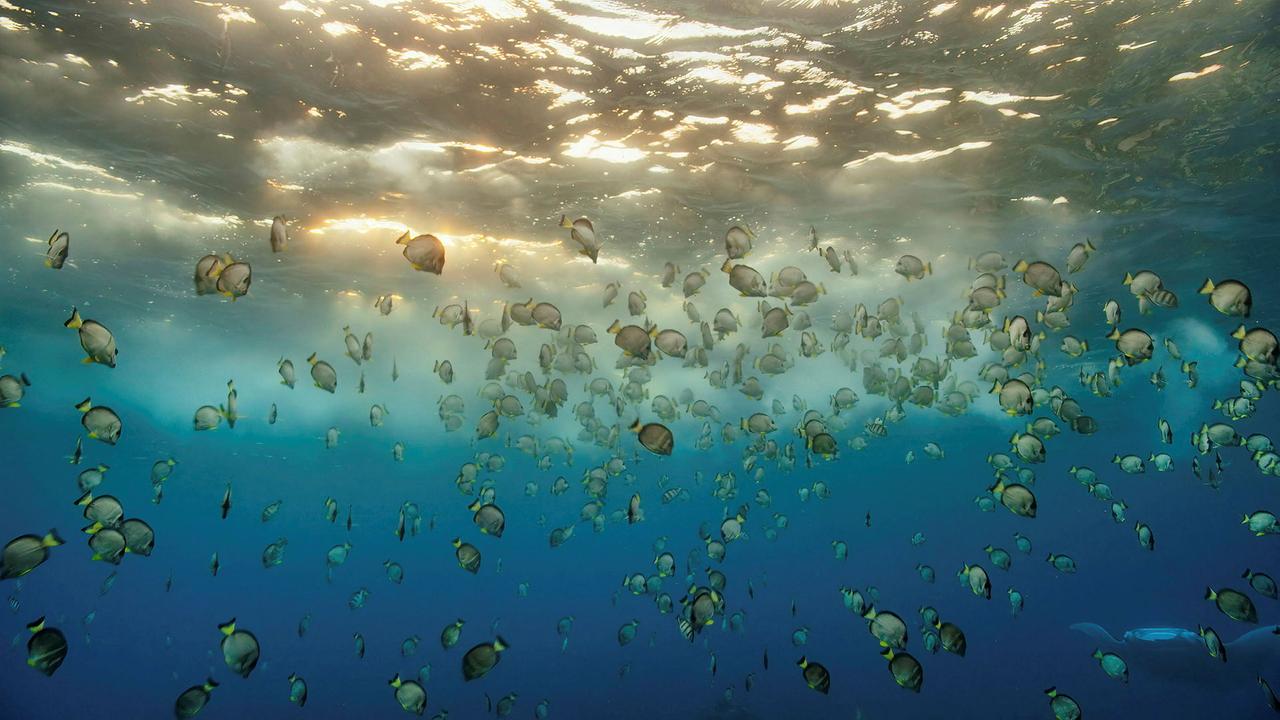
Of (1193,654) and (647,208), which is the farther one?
(1193,654)

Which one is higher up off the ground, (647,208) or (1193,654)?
(647,208)

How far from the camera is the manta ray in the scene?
26.1 metres

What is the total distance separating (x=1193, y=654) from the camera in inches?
1083

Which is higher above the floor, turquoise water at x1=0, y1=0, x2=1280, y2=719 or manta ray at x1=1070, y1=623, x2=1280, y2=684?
turquoise water at x1=0, y1=0, x2=1280, y2=719

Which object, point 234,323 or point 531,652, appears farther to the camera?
point 531,652

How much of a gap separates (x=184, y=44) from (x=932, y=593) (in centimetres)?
10000

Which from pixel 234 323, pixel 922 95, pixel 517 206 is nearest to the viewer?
pixel 922 95

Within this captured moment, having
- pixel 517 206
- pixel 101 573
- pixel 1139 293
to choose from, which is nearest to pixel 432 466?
pixel 517 206

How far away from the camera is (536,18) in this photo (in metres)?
10.3

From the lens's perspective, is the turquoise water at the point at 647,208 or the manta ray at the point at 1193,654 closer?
the turquoise water at the point at 647,208

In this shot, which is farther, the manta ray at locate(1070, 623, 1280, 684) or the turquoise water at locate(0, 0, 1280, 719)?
the manta ray at locate(1070, 623, 1280, 684)

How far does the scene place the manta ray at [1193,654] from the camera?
2612 centimetres

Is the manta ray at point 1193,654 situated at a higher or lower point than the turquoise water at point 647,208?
lower

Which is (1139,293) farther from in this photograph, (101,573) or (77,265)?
(101,573)
